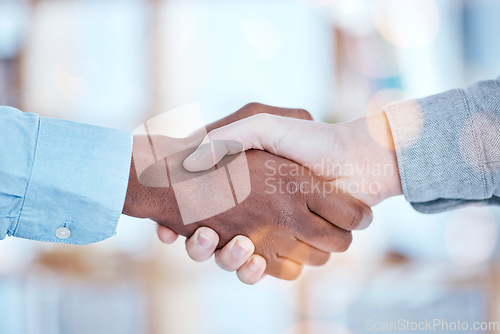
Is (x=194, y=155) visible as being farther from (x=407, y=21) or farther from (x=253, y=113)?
(x=407, y=21)

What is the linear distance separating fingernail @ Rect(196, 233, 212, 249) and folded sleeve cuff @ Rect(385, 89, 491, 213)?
50 centimetres

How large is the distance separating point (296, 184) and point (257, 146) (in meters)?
0.14

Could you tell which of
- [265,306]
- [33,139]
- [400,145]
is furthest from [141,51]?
[400,145]

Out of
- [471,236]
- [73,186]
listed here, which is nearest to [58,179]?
[73,186]

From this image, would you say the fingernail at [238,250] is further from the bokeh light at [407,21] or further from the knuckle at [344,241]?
the bokeh light at [407,21]

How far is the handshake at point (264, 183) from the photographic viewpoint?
3.69 ft

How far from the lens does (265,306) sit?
2.46 metres

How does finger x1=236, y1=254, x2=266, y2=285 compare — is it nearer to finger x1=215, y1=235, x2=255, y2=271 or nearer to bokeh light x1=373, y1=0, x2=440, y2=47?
finger x1=215, y1=235, x2=255, y2=271

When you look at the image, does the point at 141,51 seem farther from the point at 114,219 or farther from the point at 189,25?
the point at 114,219

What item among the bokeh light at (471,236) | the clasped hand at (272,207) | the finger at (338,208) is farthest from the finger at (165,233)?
the bokeh light at (471,236)

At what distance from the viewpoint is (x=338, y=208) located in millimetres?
1164

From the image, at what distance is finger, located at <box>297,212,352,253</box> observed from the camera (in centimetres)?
119

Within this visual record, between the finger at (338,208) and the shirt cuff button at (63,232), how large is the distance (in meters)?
0.58

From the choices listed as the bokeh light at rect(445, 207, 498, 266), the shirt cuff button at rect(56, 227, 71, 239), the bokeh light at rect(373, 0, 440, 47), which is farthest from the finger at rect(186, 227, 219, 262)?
the bokeh light at rect(373, 0, 440, 47)
